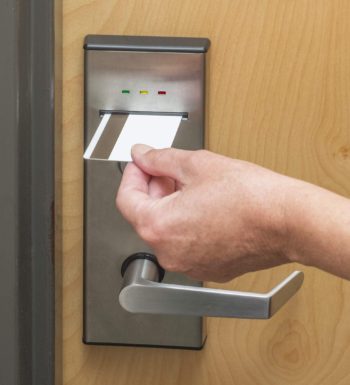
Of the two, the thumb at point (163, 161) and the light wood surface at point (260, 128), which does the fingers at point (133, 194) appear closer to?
the thumb at point (163, 161)

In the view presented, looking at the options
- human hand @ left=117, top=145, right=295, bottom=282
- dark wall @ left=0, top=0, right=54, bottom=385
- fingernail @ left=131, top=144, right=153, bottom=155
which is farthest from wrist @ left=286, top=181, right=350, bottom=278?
dark wall @ left=0, top=0, right=54, bottom=385

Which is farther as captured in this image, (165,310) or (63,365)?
(63,365)

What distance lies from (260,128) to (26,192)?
217 millimetres

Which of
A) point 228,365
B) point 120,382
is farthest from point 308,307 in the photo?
point 120,382

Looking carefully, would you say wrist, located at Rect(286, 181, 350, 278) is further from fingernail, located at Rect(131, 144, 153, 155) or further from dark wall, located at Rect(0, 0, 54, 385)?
dark wall, located at Rect(0, 0, 54, 385)

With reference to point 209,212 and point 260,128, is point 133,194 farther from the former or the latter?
point 260,128

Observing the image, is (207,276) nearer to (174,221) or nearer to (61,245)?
(174,221)

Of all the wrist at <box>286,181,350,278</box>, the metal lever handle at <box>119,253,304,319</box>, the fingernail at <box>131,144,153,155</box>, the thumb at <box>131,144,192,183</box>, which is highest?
the fingernail at <box>131,144,153,155</box>

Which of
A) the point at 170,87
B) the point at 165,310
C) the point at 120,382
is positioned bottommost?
the point at 120,382

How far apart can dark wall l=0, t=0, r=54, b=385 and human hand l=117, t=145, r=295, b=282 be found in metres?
0.12

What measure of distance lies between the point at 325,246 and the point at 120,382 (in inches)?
12.8

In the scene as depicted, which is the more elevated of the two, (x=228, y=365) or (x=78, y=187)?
(x=78, y=187)

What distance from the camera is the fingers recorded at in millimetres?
529

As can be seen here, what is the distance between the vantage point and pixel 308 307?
70cm
